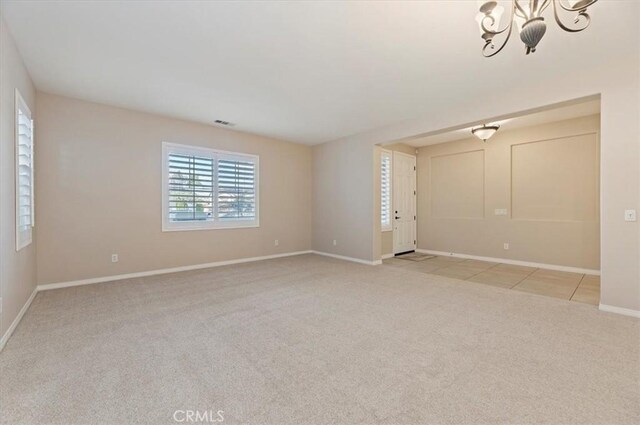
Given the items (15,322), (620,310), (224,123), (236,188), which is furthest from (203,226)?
(620,310)

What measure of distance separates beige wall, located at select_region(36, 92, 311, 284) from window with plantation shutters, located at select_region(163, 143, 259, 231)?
141mm

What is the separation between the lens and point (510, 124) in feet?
17.7

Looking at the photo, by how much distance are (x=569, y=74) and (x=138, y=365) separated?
5206mm

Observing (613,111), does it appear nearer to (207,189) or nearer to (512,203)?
(512,203)

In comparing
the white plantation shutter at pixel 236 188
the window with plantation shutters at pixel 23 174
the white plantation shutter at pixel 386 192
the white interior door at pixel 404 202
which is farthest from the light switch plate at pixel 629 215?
the window with plantation shutters at pixel 23 174

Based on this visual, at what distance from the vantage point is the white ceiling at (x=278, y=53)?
2.29 meters

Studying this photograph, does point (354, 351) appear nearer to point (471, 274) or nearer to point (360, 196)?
point (471, 274)

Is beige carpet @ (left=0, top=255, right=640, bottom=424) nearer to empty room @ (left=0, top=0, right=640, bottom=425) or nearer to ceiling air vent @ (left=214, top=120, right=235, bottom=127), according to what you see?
empty room @ (left=0, top=0, right=640, bottom=425)

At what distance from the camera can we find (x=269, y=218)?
6.36 meters

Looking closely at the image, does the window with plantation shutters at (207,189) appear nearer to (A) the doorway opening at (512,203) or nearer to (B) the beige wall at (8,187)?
(B) the beige wall at (8,187)

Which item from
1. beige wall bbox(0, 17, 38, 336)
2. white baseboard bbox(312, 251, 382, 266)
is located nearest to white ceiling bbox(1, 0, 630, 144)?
beige wall bbox(0, 17, 38, 336)

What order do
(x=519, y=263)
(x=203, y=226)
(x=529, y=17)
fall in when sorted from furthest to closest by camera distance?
(x=519, y=263) < (x=203, y=226) < (x=529, y=17)

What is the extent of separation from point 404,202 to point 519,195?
7.79 feet

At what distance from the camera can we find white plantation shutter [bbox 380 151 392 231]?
6398mm
